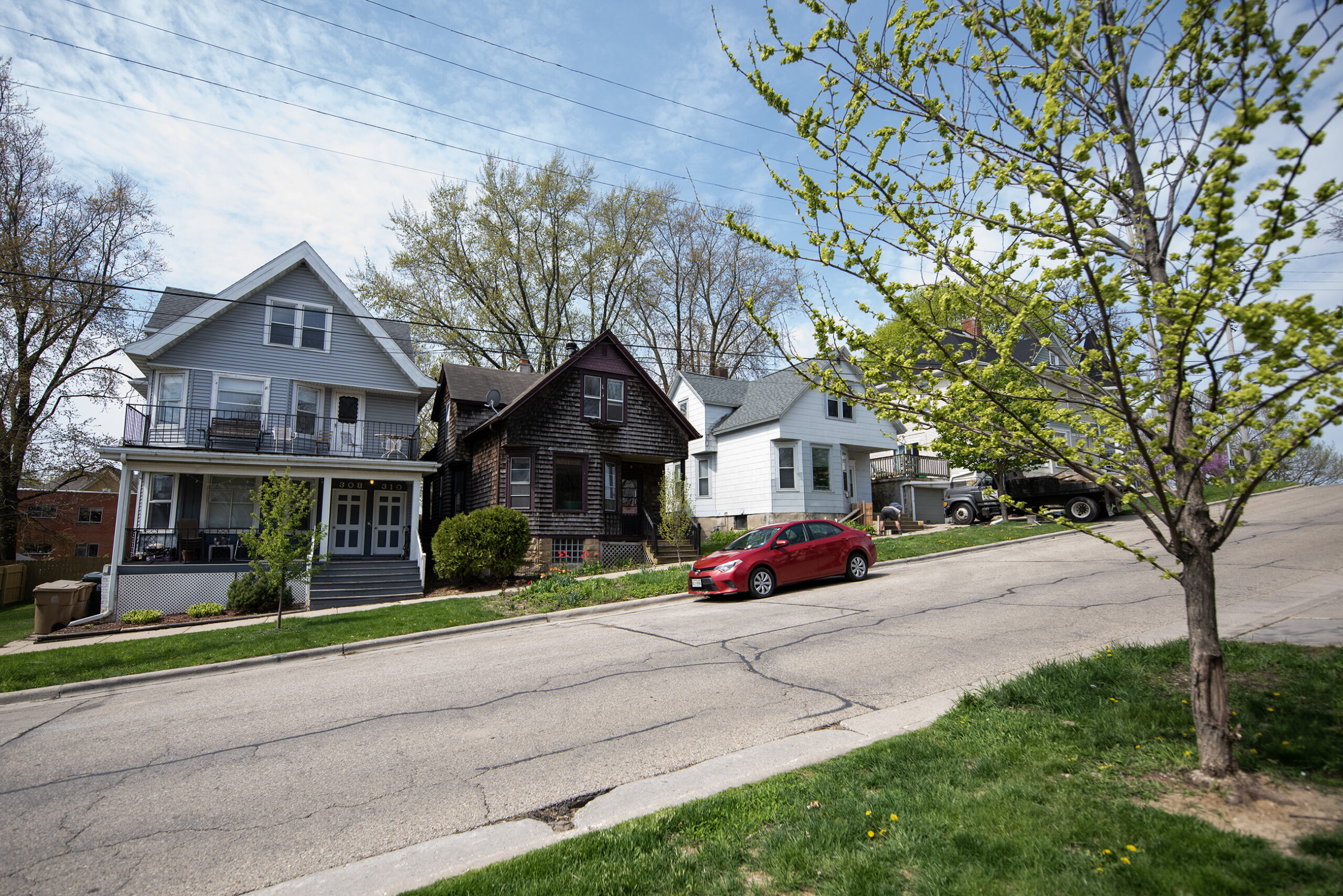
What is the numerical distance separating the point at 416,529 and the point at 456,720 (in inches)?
597

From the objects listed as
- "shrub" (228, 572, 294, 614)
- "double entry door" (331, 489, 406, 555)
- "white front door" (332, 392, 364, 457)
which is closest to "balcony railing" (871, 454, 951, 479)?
"double entry door" (331, 489, 406, 555)

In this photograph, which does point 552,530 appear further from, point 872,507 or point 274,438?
point 872,507

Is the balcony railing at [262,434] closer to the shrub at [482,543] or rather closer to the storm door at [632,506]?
the shrub at [482,543]

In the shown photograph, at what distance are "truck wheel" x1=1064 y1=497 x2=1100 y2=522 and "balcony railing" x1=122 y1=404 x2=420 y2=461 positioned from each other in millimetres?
23170

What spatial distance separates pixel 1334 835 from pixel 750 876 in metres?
2.75

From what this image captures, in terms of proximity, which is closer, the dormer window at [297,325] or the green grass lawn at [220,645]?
the green grass lawn at [220,645]

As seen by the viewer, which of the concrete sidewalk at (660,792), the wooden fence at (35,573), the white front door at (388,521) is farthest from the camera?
the wooden fence at (35,573)

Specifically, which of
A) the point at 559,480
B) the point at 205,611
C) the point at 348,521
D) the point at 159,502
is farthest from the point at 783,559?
the point at 159,502

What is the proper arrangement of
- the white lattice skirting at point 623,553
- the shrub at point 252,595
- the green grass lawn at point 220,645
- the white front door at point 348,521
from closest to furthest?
the green grass lawn at point 220,645 < the shrub at point 252,595 < the white lattice skirting at point 623,553 < the white front door at point 348,521

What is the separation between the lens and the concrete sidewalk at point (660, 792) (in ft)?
12.9

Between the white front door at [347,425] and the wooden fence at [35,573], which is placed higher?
the white front door at [347,425]

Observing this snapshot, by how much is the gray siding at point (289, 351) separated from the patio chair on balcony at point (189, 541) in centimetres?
407

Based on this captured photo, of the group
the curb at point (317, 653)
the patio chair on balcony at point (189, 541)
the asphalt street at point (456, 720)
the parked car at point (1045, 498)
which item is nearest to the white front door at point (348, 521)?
the patio chair on balcony at point (189, 541)

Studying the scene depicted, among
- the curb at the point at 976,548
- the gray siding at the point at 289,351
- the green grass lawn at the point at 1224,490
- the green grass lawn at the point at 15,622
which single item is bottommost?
the green grass lawn at the point at 15,622
